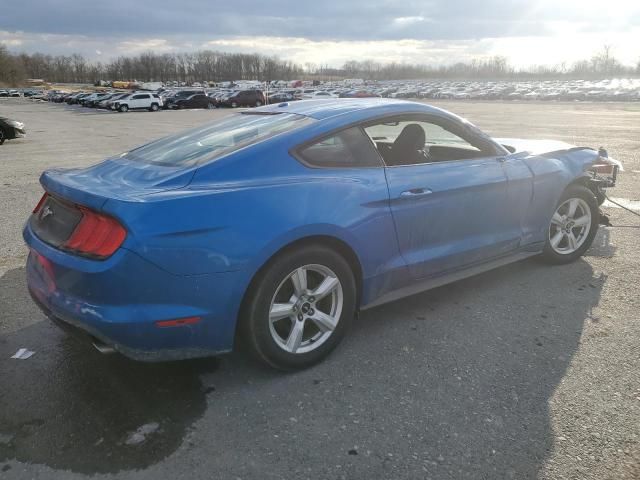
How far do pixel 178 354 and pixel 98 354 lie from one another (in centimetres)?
93

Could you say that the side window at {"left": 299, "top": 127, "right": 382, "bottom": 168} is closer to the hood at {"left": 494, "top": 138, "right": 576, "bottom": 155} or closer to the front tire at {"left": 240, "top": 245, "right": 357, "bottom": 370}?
the front tire at {"left": 240, "top": 245, "right": 357, "bottom": 370}

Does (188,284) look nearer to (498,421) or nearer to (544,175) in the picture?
(498,421)

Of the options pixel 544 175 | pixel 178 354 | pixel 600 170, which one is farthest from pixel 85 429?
pixel 600 170

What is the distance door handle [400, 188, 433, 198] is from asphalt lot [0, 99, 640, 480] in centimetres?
96

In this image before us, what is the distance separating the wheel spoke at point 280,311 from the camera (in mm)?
3082

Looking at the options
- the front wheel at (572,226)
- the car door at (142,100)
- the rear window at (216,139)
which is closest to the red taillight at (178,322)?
the rear window at (216,139)

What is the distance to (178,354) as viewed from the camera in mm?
2846

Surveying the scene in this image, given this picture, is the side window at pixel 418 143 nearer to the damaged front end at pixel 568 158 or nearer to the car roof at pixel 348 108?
the car roof at pixel 348 108

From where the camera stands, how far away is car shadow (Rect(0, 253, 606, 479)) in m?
2.53

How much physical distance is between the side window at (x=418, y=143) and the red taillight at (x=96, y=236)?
178 centimetres

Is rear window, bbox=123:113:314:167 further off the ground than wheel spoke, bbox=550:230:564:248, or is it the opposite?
rear window, bbox=123:113:314:167

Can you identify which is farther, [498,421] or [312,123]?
[312,123]

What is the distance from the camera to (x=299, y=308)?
3.19 metres

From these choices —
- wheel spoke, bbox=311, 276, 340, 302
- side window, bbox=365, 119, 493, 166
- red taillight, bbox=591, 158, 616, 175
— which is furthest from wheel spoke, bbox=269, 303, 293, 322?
red taillight, bbox=591, 158, 616, 175
